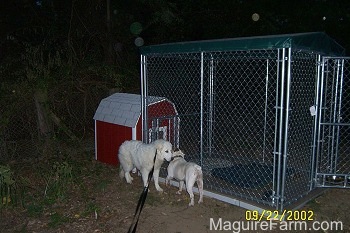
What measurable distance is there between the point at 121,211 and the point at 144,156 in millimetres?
910

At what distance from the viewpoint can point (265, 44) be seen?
3883mm

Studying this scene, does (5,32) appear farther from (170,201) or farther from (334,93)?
(334,93)

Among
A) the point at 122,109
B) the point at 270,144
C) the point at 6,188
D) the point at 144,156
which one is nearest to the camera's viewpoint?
the point at 6,188

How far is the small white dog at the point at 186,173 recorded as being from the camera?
4574 mm

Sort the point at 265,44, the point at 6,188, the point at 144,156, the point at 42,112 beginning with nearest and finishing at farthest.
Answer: the point at 265,44
the point at 6,188
the point at 144,156
the point at 42,112

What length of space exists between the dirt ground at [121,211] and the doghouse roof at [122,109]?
133 centimetres

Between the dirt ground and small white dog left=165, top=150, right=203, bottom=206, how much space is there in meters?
0.22

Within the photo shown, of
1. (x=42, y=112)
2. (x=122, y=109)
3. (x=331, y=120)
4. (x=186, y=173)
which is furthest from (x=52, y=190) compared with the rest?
(x=331, y=120)

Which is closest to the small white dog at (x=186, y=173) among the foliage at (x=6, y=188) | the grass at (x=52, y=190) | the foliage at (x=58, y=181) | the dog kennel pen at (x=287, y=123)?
the dog kennel pen at (x=287, y=123)

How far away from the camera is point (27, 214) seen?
4531 mm

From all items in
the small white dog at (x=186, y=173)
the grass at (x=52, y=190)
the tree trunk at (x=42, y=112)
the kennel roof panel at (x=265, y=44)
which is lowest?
the grass at (x=52, y=190)

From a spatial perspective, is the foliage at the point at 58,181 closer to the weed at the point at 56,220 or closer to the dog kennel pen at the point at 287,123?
the weed at the point at 56,220

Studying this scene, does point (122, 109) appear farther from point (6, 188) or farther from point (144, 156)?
point (6, 188)

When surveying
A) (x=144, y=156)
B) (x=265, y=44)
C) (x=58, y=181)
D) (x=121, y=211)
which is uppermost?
(x=265, y=44)
